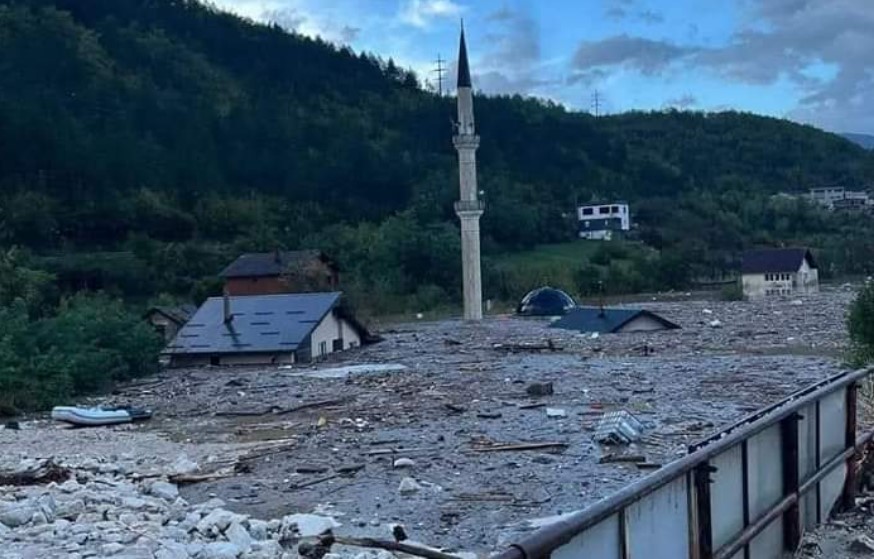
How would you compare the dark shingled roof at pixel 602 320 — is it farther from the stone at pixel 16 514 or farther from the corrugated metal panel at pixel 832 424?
the corrugated metal panel at pixel 832 424

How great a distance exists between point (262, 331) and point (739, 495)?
25.7 meters

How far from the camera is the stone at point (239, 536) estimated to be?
8.80 meters

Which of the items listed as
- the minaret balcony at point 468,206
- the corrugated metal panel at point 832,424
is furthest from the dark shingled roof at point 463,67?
the corrugated metal panel at point 832,424

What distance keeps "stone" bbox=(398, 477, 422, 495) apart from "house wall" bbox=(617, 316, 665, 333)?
24.5 metres

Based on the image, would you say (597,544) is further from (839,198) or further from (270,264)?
(839,198)

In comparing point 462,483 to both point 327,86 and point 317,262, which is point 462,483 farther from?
point 327,86

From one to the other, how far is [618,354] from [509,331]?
10227 mm

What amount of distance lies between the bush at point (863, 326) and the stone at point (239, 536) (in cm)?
981

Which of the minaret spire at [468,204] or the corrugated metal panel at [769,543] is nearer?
the corrugated metal panel at [769,543]

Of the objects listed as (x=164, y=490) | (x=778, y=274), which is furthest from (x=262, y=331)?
(x=778, y=274)

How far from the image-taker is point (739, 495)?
5387 mm

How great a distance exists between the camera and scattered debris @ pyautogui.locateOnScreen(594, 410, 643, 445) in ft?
44.9

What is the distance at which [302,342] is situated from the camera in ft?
95.9

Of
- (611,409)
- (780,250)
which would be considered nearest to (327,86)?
(780,250)
